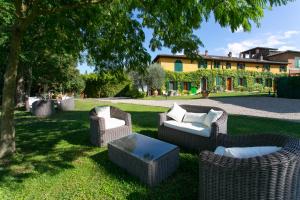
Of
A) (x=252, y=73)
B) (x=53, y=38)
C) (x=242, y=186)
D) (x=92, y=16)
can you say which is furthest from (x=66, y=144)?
(x=252, y=73)

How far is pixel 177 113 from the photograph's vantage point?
584 cm

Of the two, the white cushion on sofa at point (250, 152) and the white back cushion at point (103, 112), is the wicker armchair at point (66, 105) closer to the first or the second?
the white back cushion at point (103, 112)

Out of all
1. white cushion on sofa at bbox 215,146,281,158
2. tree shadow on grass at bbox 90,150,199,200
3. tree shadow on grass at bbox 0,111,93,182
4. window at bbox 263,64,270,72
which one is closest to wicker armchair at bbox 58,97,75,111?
tree shadow on grass at bbox 0,111,93,182

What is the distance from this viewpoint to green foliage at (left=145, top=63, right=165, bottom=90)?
1030 inches

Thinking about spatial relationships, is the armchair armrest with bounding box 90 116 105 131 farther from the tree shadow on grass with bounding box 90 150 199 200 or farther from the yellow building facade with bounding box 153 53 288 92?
the yellow building facade with bounding box 153 53 288 92

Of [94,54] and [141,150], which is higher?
[94,54]

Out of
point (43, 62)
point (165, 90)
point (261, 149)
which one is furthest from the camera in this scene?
point (165, 90)

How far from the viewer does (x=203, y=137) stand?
461 centimetres

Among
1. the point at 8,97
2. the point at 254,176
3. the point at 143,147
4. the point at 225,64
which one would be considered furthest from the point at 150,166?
the point at 225,64

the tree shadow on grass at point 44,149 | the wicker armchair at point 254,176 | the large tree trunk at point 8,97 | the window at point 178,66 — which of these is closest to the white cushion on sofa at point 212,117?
the wicker armchair at point 254,176

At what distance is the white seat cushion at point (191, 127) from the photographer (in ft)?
15.2

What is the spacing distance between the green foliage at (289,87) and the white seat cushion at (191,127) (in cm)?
1637

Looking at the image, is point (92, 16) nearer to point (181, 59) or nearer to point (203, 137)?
point (203, 137)

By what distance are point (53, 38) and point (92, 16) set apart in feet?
5.71
